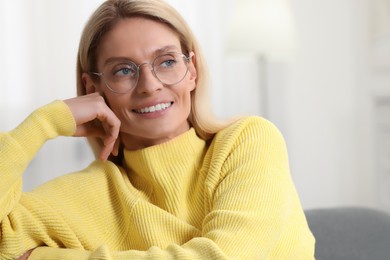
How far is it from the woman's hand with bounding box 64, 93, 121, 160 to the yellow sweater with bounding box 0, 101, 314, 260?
33mm

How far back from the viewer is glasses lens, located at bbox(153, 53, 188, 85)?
1.58 m

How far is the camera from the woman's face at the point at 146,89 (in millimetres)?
1568

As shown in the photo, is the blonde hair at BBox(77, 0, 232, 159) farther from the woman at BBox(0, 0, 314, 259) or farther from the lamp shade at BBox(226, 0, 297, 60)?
the lamp shade at BBox(226, 0, 297, 60)

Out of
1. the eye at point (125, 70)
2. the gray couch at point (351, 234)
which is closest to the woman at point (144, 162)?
the eye at point (125, 70)

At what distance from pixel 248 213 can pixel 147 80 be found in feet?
1.39

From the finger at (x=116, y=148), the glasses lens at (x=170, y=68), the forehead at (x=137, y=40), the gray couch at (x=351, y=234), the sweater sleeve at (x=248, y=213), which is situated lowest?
the gray couch at (x=351, y=234)

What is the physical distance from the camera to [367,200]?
3229 mm

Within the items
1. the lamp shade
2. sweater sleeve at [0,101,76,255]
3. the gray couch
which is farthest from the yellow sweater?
the lamp shade

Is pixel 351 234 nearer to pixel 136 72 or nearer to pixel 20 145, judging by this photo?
pixel 136 72

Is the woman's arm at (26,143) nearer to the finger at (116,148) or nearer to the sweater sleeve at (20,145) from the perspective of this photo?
the sweater sleeve at (20,145)

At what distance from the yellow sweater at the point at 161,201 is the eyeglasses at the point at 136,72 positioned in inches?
5.6

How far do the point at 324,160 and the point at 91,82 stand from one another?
197cm

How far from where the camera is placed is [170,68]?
1.60 metres

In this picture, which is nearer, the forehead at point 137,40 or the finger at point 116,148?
the forehead at point 137,40
